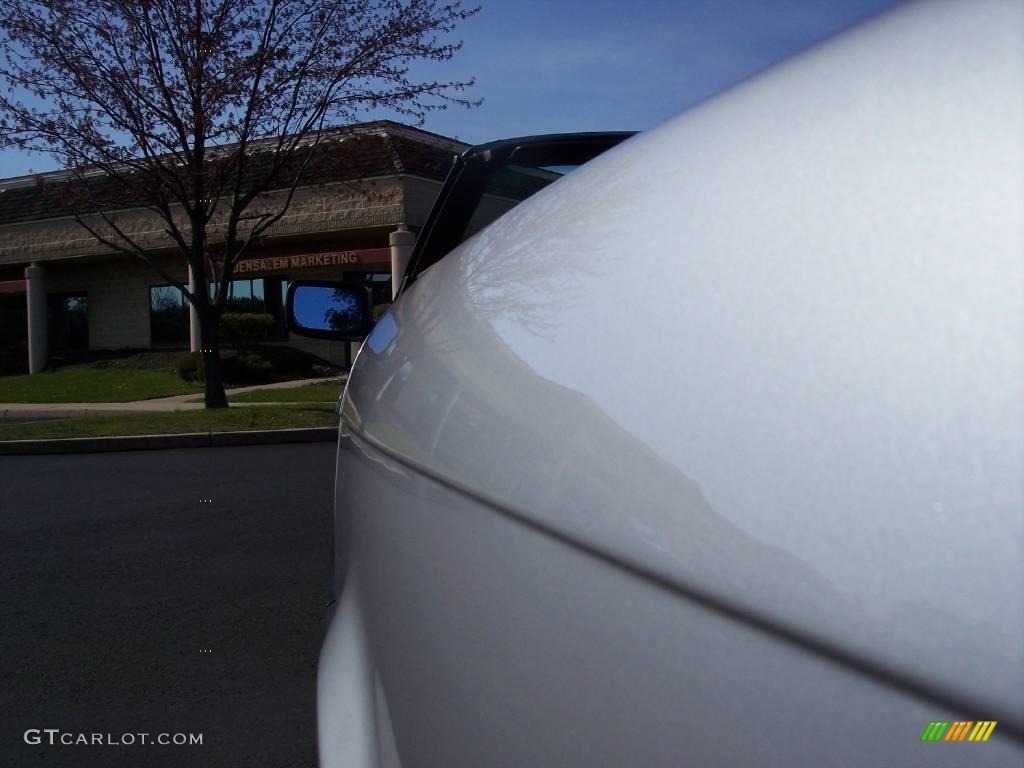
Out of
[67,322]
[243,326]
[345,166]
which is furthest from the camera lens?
[67,322]

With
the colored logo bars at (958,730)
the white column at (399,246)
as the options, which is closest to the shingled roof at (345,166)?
the white column at (399,246)

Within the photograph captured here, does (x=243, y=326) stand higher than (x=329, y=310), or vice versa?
(x=329, y=310)

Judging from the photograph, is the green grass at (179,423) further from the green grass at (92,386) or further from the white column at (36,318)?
the white column at (36,318)

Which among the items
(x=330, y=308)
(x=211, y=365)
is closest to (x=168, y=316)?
(x=211, y=365)

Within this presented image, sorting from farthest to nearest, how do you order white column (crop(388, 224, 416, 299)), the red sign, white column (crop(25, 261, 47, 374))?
white column (crop(25, 261, 47, 374))
the red sign
white column (crop(388, 224, 416, 299))

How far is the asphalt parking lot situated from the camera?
3.16m

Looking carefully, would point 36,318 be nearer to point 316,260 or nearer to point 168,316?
point 168,316

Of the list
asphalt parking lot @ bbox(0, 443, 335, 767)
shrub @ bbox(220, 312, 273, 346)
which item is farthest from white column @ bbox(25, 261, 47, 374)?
asphalt parking lot @ bbox(0, 443, 335, 767)

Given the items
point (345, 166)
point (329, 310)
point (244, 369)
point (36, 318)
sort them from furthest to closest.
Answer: point (36, 318) → point (244, 369) → point (345, 166) → point (329, 310)

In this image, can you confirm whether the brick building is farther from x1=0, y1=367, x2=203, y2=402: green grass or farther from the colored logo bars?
the colored logo bars

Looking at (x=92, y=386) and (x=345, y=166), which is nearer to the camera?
(x=345, y=166)

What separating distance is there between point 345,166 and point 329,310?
14.8 metres

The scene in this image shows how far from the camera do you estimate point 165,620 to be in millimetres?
4375

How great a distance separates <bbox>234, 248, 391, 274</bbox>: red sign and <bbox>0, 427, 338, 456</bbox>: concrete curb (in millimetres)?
13717
